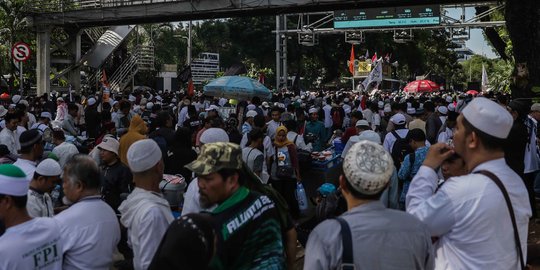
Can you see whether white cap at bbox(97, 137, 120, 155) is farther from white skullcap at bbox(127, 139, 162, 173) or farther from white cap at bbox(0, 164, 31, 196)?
white cap at bbox(0, 164, 31, 196)

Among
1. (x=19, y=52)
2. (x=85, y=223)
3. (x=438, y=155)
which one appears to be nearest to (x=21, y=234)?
(x=85, y=223)

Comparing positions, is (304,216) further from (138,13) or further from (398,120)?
(138,13)

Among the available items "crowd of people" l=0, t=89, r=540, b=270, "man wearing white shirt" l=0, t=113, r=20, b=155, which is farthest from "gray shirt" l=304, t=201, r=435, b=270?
"man wearing white shirt" l=0, t=113, r=20, b=155

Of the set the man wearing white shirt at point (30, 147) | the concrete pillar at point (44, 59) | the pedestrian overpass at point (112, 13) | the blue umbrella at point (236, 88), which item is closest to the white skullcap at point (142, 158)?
the man wearing white shirt at point (30, 147)

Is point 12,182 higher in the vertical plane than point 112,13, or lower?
lower

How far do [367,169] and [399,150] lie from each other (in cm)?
557

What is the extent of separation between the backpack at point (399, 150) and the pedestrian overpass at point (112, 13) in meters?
12.6

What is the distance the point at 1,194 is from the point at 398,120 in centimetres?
650

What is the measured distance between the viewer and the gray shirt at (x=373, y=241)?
258cm

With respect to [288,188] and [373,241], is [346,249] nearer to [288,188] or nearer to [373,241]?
[373,241]

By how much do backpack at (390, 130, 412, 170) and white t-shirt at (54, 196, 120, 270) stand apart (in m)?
5.06

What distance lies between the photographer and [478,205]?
9.02 ft

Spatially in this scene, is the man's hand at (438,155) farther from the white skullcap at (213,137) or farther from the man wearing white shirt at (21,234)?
the white skullcap at (213,137)

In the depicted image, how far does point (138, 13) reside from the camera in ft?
81.6
